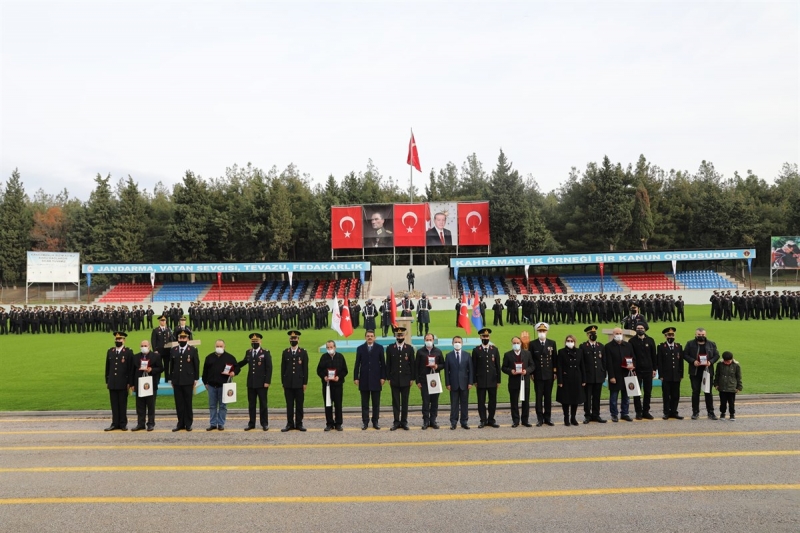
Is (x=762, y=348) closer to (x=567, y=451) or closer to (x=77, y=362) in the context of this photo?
(x=567, y=451)

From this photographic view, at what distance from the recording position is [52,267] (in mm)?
52250

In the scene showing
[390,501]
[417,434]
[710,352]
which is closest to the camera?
[390,501]

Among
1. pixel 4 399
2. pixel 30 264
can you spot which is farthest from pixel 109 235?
pixel 4 399

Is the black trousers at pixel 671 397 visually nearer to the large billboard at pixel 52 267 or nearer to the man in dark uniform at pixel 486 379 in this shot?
the man in dark uniform at pixel 486 379

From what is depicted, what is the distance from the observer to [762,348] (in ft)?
61.1

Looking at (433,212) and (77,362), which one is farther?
(433,212)

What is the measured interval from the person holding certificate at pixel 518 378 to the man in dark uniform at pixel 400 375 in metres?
1.86

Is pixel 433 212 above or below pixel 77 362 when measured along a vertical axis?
above

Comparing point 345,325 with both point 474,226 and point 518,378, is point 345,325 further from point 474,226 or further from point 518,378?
point 474,226

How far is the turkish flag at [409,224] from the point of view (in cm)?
5203

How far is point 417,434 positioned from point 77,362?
1436cm

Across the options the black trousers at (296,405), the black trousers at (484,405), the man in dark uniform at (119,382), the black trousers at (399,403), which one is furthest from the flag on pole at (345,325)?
the black trousers at (484,405)

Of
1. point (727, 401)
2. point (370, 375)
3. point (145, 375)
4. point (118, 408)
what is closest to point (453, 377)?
point (370, 375)

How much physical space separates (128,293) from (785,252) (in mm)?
59213
